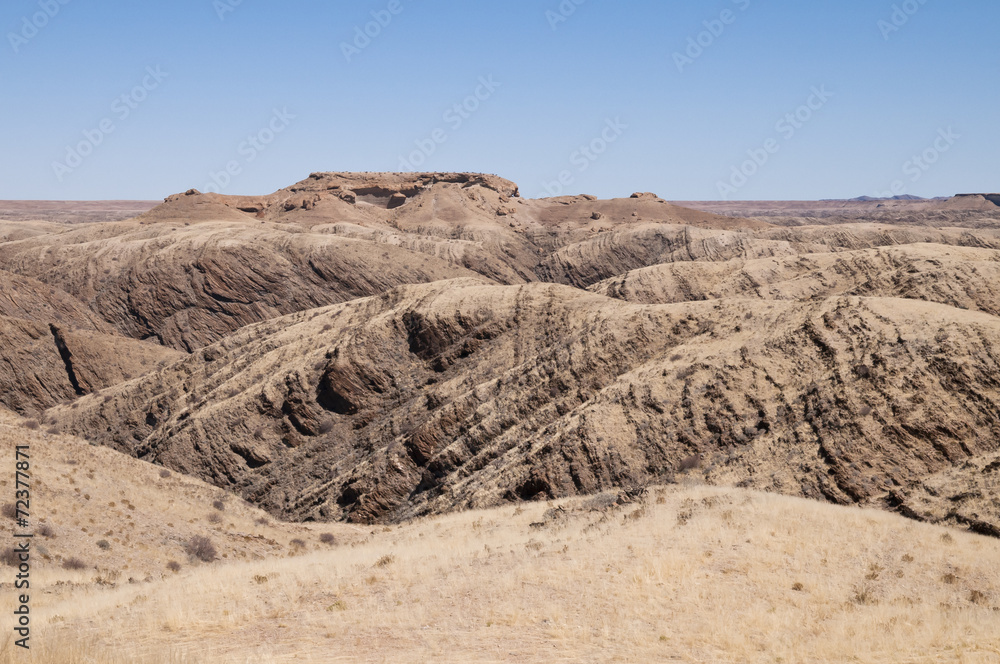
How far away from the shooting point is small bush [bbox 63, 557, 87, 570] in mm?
18828

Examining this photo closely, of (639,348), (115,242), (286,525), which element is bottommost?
(286,525)

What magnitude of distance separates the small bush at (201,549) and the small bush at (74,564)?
119 inches

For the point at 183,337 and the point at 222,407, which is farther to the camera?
the point at 183,337

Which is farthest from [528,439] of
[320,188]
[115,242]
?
[320,188]

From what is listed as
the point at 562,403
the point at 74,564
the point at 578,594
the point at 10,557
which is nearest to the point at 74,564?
the point at 74,564

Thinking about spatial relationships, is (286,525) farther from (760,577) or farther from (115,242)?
(115,242)

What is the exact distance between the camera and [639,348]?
32.3 m

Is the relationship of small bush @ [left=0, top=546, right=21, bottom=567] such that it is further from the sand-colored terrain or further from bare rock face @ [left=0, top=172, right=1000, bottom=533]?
bare rock face @ [left=0, top=172, right=1000, bottom=533]

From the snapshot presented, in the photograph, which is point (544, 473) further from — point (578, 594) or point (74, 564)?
point (578, 594)

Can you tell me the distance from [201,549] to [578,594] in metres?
12.7

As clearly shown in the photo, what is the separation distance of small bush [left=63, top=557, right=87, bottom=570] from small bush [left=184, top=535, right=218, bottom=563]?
3.01 meters

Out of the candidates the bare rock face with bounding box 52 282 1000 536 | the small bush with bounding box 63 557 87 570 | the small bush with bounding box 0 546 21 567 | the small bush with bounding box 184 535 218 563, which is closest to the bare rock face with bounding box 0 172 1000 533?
the bare rock face with bounding box 52 282 1000 536

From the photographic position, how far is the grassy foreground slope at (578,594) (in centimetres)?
1069

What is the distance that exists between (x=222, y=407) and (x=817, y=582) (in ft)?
100
